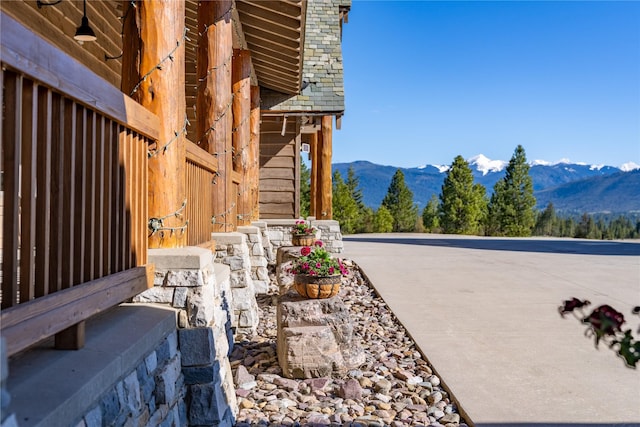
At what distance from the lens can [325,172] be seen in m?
12.1

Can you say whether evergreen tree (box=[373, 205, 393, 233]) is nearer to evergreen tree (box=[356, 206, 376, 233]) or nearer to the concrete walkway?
evergreen tree (box=[356, 206, 376, 233])

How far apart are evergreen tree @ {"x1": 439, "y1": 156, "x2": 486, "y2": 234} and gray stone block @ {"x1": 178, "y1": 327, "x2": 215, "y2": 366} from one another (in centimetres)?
4181

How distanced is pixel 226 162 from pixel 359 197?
52.2 meters

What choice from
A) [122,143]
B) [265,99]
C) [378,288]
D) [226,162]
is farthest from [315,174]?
[122,143]

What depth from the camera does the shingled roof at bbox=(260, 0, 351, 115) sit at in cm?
1064

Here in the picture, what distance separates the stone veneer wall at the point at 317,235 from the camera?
11391 mm

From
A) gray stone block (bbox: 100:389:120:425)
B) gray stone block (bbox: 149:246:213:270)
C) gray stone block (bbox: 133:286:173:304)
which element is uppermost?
gray stone block (bbox: 149:246:213:270)

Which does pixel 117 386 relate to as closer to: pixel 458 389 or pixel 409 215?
pixel 458 389

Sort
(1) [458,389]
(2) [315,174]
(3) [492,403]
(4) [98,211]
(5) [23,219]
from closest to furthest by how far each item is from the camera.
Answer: (5) [23,219] < (4) [98,211] < (3) [492,403] < (1) [458,389] < (2) [315,174]

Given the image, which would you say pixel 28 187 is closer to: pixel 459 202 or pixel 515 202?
pixel 459 202

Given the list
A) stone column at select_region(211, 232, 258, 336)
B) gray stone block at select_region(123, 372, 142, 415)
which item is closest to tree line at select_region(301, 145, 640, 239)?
stone column at select_region(211, 232, 258, 336)

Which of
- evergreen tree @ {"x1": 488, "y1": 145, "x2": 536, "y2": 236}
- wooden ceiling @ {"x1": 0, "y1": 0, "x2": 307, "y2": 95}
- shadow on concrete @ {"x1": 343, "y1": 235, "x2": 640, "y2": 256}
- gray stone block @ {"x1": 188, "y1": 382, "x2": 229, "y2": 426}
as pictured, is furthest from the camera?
evergreen tree @ {"x1": 488, "y1": 145, "x2": 536, "y2": 236}

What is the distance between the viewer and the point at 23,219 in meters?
1.63

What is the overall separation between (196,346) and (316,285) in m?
2.26
